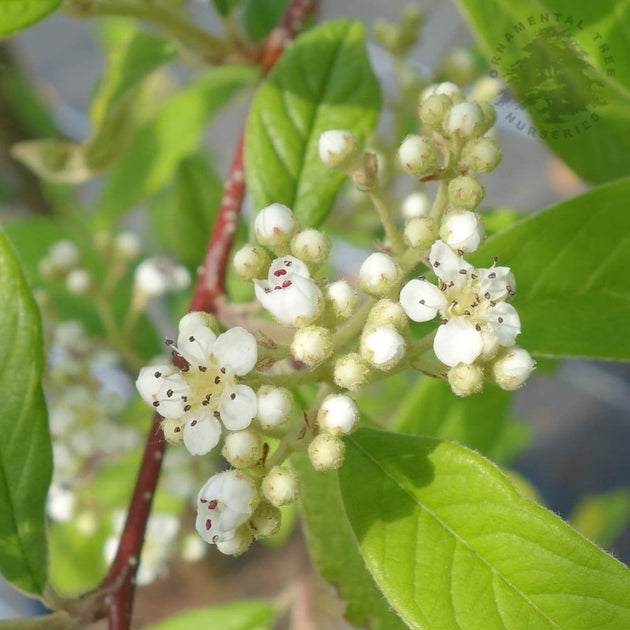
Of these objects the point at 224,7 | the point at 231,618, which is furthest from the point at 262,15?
the point at 231,618

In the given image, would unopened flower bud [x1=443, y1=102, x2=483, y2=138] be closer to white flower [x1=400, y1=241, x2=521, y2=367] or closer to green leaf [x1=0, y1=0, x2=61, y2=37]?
white flower [x1=400, y1=241, x2=521, y2=367]

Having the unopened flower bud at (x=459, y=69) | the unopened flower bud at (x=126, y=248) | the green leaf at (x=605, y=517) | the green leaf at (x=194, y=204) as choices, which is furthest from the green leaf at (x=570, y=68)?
the green leaf at (x=605, y=517)

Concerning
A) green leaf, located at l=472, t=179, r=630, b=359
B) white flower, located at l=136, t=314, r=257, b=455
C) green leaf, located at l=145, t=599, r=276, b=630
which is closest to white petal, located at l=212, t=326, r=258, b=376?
white flower, located at l=136, t=314, r=257, b=455

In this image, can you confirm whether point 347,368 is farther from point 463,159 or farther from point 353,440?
point 463,159

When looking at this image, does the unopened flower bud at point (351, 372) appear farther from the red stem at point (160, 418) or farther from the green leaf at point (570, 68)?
the green leaf at point (570, 68)

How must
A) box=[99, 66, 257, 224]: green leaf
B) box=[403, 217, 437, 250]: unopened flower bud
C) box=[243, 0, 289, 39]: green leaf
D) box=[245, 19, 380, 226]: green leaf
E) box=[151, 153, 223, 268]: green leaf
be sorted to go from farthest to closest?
box=[99, 66, 257, 224]: green leaf
box=[151, 153, 223, 268]: green leaf
box=[243, 0, 289, 39]: green leaf
box=[245, 19, 380, 226]: green leaf
box=[403, 217, 437, 250]: unopened flower bud

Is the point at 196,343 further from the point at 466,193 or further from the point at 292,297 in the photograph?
the point at 466,193
